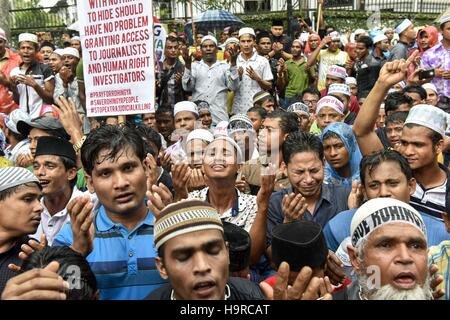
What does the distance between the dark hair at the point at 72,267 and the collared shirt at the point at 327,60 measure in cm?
854

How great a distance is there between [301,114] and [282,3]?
13.0 metres

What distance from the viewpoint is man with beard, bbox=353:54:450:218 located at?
13.9 feet

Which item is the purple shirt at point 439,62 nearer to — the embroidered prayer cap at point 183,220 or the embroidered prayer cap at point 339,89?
the embroidered prayer cap at point 339,89

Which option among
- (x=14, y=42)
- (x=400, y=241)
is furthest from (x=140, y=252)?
(x=14, y=42)

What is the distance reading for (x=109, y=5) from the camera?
525 cm

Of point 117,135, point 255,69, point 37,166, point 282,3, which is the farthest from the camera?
point 282,3

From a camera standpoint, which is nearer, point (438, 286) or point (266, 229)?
point (438, 286)

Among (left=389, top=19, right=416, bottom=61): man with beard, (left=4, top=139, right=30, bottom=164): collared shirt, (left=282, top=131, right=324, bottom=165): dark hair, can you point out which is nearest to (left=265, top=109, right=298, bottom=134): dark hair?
(left=282, top=131, right=324, bottom=165): dark hair

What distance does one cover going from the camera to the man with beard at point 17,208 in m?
3.52

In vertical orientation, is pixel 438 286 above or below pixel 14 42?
below

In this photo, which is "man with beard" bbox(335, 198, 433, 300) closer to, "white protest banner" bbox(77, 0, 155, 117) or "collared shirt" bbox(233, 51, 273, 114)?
"white protest banner" bbox(77, 0, 155, 117)

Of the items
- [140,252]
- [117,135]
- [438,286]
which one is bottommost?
[438,286]

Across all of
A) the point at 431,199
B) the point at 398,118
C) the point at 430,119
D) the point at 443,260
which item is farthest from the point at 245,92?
→ the point at 443,260
